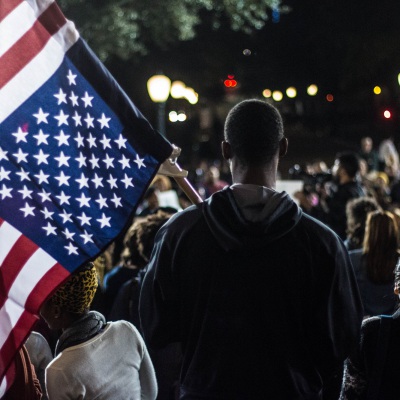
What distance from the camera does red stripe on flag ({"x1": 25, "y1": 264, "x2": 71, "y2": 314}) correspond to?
3350 mm

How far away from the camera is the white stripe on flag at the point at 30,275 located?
11.1ft

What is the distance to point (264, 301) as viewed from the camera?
3135mm

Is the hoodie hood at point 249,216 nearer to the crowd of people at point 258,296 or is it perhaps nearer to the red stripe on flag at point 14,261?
the crowd of people at point 258,296

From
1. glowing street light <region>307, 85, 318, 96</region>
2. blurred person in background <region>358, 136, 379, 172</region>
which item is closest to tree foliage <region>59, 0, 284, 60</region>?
blurred person in background <region>358, 136, 379, 172</region>

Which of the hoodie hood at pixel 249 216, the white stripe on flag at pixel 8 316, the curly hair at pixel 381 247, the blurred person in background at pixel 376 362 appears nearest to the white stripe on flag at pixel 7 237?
the white stripe on flag at pixel 8 316

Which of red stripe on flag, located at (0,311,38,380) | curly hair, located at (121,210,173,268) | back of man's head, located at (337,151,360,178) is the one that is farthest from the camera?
back of man's head, located at (337,151,360,178)

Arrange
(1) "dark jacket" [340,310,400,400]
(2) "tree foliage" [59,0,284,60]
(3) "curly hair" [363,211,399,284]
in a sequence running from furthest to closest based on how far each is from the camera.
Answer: (2) "tree foliage" [59,0,284,60] < (3) "curly hair" [363,211,399,284] < (1) "dark jacket" [340,310,400,400]

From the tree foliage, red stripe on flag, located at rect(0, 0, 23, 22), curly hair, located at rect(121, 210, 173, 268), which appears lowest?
curly hair, located at rect(121, 210, 173, 268)

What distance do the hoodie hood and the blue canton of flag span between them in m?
0.51

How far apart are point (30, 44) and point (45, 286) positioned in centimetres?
107

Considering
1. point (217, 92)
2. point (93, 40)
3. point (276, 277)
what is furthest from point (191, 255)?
point (217, 92)

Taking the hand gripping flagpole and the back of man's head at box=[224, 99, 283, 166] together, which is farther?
the hand gripping flagpole

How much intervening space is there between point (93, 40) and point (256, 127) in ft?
53.9

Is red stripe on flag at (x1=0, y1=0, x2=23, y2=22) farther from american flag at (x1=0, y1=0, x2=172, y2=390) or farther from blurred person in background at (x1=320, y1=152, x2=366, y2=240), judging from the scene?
blurred person in background at (x1=320, y1=152, x2=366, y2=240)
